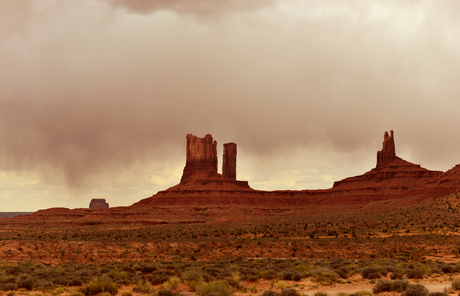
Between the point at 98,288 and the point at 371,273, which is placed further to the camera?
the point at 371,273

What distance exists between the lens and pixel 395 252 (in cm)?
4744

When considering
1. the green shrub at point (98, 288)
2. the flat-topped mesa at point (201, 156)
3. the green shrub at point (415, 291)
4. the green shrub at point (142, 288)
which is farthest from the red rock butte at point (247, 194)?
the green shrub at point (98, 288)

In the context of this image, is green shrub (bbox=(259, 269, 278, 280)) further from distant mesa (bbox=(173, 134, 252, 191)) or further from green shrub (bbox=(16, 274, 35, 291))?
distant mesa (bbox=(173, 134, 252, 191))

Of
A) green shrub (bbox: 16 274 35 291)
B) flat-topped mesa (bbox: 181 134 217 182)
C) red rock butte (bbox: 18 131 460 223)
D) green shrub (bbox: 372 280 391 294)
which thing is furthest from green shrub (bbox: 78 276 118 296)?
flat-topped mesa (bbox: 181 134 217 182)

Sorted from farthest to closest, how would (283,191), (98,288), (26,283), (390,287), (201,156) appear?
1. (201,156)
2. (283,191)
3. (26,283)
4. (98,288)
5. (390,287)

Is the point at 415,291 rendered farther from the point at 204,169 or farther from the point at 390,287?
the point at 204,169

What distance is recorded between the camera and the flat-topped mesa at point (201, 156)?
635 ft

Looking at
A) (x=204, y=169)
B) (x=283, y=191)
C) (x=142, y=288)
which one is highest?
(x=204, y=169)

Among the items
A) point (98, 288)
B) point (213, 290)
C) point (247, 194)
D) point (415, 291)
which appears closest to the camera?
point (415, 291)

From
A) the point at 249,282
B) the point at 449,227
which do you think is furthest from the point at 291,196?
the point at 249,282

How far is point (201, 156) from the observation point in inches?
7653

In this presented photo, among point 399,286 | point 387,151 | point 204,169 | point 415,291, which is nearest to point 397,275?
point 399,286

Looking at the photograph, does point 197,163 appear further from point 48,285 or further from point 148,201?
point 48,285

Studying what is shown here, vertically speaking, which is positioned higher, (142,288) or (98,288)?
(98,288)
